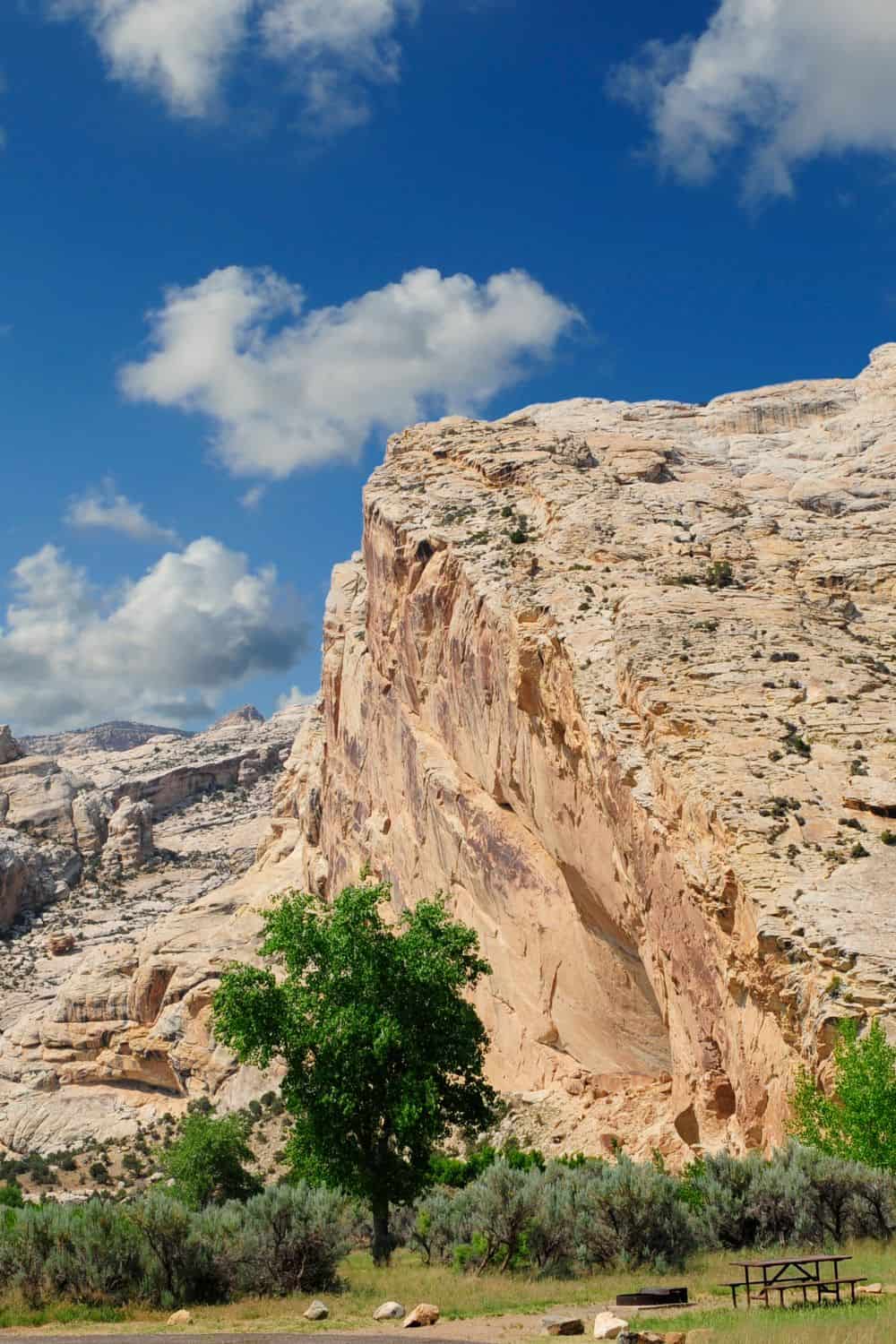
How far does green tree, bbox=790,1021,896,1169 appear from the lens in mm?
22156

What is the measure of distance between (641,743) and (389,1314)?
19912mm

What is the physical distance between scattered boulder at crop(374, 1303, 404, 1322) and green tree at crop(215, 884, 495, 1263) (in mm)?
4732

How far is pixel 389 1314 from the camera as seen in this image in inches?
687

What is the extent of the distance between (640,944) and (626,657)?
8827 millimetres

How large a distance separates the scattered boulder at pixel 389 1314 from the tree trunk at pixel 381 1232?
553cm

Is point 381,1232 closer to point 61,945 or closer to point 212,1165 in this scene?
point 212,1165

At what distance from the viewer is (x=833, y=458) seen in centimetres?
6925

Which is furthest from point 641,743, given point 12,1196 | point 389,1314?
point 12,1196

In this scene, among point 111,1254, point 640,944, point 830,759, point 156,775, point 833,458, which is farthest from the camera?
point 156,775

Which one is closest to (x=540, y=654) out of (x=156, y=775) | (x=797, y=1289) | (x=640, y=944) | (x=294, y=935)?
(x=640, y=944)

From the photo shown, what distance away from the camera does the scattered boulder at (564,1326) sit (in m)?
15.2

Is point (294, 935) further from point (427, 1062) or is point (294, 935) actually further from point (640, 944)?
point (640, 944)

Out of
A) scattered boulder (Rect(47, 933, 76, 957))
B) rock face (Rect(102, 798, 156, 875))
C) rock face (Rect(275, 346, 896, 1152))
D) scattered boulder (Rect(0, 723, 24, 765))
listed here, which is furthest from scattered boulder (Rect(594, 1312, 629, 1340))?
scattered boulder (Rect(0, 723, 24, 765))

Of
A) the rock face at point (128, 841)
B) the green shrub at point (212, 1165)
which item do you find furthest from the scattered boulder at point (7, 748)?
the green shrub at point (212, 1165)
